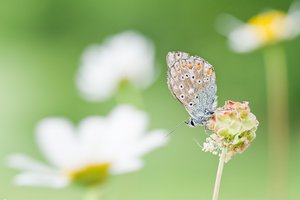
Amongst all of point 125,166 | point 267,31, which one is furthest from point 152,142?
point 267,31

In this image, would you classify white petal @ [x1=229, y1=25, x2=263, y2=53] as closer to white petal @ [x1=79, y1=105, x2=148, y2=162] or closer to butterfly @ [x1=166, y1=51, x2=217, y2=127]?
white petal @ [x1=79, y1=105, x2=148, y2=162]

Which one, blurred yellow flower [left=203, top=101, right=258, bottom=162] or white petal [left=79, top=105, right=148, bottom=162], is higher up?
white petal [left=79, top=105, right=148, bottom=162]

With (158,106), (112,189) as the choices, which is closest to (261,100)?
(158,106)

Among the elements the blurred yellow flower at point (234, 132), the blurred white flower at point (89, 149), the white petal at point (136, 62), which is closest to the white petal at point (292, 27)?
the white petal at point (136, 62)

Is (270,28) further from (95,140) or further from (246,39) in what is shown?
(95,140)

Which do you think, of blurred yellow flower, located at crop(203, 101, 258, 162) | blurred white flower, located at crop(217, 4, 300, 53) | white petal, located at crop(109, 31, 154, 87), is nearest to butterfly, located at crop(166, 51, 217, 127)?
blurred yellow flower, located at crop(203, 101, 258, 162)

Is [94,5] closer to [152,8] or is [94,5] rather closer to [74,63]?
[152,8]
